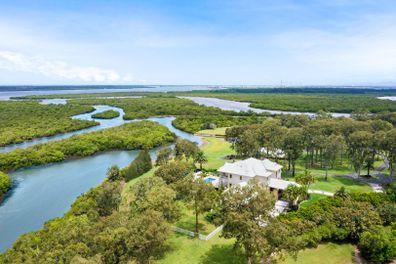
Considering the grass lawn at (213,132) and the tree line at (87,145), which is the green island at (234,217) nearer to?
the tree line at (87,145)

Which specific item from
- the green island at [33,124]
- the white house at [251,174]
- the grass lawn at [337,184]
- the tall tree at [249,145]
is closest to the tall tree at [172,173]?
the white house at [251,174]

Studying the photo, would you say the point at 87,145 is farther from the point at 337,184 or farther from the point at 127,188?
the point at 337,184

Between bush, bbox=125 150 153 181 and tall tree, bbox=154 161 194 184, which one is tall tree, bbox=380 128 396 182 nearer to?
tall tree, bbox=154 161 194 184

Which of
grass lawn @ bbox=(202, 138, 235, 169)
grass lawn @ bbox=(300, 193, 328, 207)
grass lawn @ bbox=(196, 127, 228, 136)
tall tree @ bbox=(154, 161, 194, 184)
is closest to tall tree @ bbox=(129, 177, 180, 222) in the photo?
tall tree @ bbox=(154, 161, 194, 184)

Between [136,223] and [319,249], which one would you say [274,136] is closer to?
[319,249]

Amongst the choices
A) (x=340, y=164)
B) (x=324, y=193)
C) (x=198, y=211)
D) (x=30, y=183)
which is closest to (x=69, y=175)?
(x=30, y=183)
